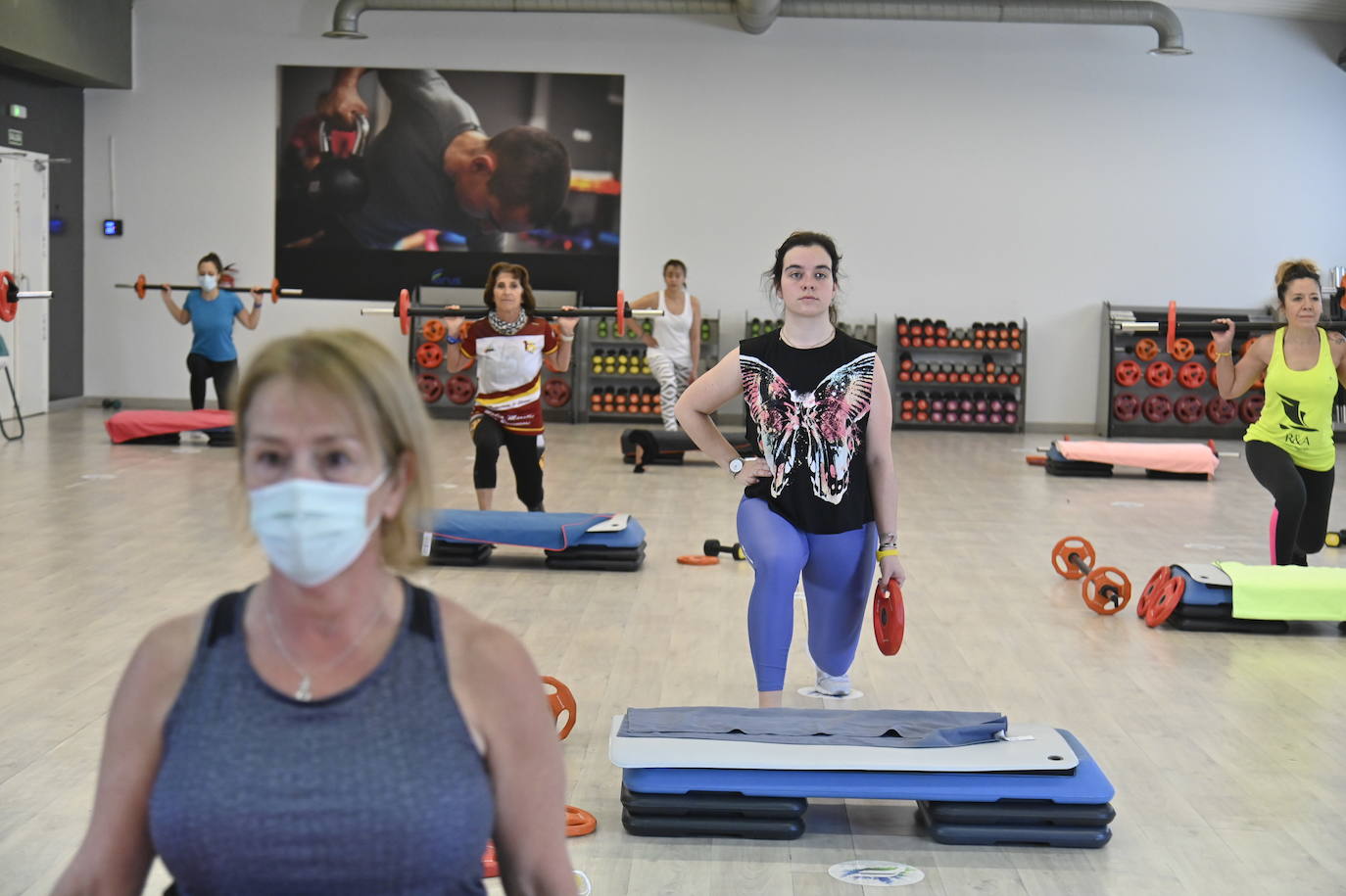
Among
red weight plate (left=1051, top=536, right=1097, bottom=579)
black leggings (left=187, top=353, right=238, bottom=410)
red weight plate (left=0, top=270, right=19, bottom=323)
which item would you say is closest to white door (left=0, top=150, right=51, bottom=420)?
black leggings (left=187, top=353, right=238, bottom=410)

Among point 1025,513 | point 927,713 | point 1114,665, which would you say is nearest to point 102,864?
point 927,713

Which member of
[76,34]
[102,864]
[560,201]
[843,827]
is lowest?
[843,827]

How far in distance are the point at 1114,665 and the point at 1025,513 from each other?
12.7 feet

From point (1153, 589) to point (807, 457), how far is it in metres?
2.63

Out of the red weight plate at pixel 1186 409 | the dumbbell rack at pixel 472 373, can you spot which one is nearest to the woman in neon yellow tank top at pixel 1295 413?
the red weight plate at pixel 1186 409

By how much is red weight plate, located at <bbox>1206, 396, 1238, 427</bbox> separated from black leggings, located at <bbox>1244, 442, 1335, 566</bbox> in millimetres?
8319

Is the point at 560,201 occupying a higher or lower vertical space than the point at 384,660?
higher

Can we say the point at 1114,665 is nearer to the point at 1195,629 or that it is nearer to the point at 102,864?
the point at 1195,629

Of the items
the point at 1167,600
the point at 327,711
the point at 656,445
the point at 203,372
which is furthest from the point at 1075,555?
the point at 203,372

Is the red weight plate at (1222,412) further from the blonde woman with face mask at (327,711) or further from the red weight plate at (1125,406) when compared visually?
the blonde woman with face mask at (327,711)

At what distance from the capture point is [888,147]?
14570 millimetres

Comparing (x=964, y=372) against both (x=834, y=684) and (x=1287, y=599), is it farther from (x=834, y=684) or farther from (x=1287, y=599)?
(x=834, y=684)

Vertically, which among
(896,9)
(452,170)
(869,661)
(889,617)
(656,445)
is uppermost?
(896,9)

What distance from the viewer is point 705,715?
13.0 feet
